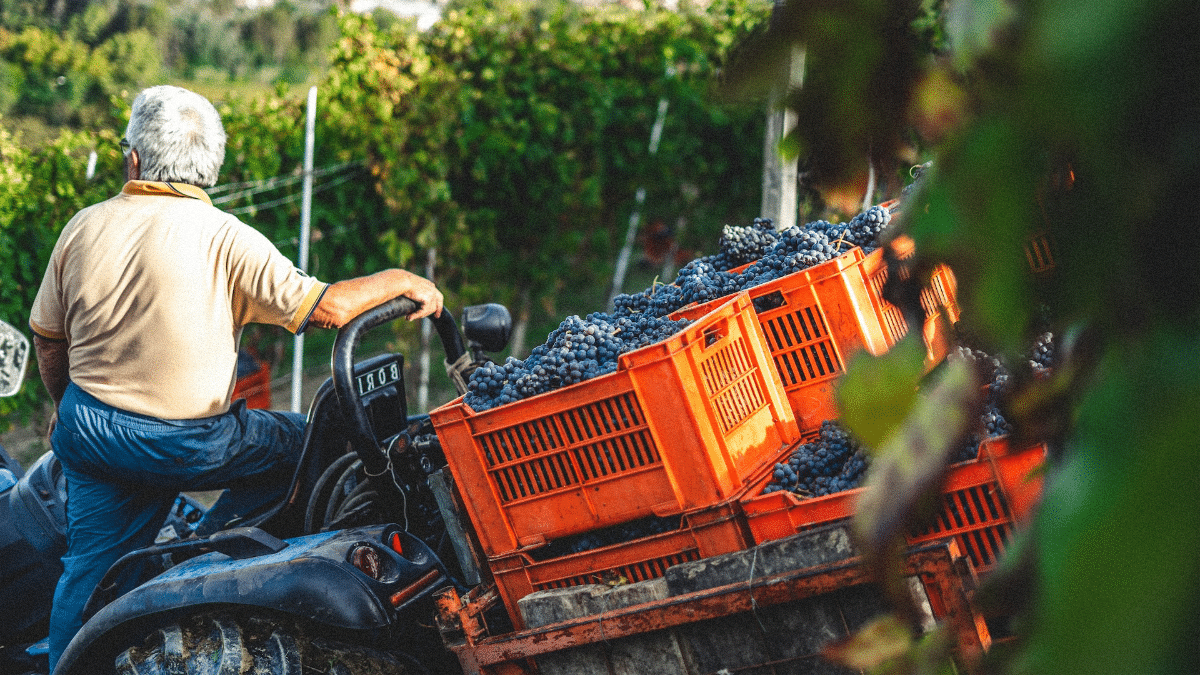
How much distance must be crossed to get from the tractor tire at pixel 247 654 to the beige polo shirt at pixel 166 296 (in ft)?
2.05

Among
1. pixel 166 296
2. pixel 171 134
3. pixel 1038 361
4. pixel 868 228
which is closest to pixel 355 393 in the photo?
pixel 166 296

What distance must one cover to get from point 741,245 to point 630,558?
50.5 inches

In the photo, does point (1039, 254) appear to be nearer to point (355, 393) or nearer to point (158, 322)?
Answer: point (355, 393)

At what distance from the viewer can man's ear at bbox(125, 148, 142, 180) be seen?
9.71ft

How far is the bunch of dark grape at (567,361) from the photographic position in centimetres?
236

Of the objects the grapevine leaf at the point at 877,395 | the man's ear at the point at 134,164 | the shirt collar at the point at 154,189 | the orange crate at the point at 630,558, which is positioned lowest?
the orange crate at the point at 630,558

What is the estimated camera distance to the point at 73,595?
295 centimetres

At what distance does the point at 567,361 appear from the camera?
2.38 m

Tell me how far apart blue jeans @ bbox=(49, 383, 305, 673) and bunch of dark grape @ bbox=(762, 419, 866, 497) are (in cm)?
159

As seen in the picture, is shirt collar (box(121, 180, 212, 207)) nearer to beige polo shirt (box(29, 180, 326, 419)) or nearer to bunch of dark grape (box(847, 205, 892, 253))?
beige polo shirt (box(29, 180, 326, 419))

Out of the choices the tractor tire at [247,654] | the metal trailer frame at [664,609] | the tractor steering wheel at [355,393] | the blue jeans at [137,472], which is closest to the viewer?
the metal trailer frame at [664,609]

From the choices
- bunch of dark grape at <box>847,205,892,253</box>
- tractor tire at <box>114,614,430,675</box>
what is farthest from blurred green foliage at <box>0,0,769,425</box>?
bunch of dark grape at <box>847,205,892,253</box>

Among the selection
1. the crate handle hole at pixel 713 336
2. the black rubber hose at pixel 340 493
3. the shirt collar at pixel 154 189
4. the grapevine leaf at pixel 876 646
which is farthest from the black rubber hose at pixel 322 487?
the grapevine leaf at pixel 876 646

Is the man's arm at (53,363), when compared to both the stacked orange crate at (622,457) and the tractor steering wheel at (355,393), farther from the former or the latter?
the stacked orange crate at (622,457)
